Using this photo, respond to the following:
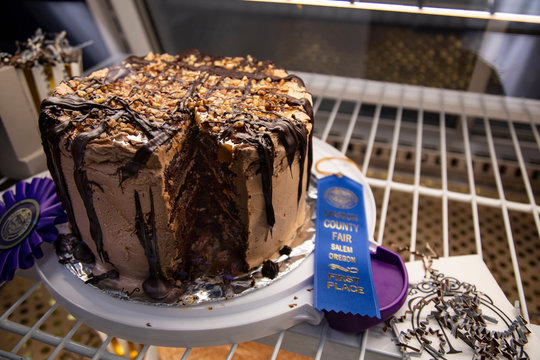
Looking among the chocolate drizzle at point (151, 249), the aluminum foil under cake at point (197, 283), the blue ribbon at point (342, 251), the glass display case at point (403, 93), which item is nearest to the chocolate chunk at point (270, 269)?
the aluminum foil under cake at point (197, 283)

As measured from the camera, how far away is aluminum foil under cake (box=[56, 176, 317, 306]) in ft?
4.00

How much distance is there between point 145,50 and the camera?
8.64 feet

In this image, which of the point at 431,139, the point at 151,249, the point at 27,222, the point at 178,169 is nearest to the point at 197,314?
the point at 151,249

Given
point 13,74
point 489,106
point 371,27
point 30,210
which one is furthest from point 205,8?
point 489,106

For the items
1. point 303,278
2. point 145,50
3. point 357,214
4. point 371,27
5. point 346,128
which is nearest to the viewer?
point 303,278

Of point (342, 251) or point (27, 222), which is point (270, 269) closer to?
point (342, 251)

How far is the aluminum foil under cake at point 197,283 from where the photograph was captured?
1220 mm

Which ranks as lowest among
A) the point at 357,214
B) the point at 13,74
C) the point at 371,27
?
the point at 357,214

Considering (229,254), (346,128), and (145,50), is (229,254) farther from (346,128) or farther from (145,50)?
(145,50)

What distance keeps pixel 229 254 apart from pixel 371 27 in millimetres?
1489

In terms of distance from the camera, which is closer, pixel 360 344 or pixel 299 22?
pixel 360 344

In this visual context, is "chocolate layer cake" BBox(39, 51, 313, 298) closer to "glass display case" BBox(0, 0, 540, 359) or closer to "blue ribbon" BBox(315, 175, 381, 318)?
"blue ribbon" BBox(315, 175, 381, 318)

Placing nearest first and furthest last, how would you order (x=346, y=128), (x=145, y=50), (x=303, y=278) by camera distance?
(x=303, y=278) < (x=346, y=128) < (x=145, y=50)

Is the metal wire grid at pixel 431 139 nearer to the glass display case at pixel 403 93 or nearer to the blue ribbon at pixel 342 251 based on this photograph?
the glass display case at pixel 403 93
